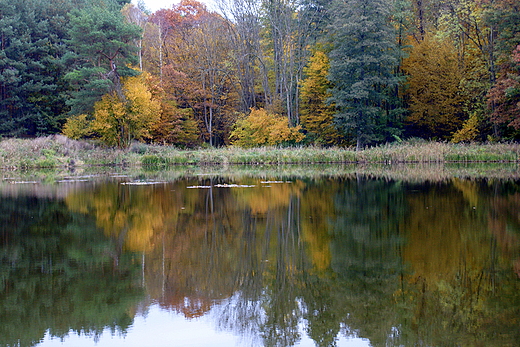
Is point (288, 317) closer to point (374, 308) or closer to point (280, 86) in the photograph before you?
point (374, 308)

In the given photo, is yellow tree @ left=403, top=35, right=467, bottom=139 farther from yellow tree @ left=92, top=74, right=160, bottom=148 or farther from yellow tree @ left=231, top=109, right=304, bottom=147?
yellow tree @ left=92, top=74, right=160, bottom=148

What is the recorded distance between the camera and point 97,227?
9.70 m

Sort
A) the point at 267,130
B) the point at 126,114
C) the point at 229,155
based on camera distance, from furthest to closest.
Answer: the point at 267,130, the point at 126,114, the point at 229,155

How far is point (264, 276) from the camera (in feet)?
19.6

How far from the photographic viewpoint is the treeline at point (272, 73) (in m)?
34.8

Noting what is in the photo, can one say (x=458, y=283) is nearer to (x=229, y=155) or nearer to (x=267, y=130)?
(x=229, y=155)

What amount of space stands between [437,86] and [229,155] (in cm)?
1672

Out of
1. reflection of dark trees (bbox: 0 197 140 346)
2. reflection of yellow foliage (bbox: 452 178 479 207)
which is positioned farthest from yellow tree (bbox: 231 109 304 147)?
reflection of dark trees (bbox: 0 197 140 346)

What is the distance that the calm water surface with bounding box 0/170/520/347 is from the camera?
14.5ft

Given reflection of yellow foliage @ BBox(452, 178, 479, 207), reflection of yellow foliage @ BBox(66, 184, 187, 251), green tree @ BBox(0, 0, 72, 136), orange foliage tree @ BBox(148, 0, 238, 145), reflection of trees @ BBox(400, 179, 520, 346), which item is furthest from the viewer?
orange foliage tree @ BBox(148, 0, 238, 145)

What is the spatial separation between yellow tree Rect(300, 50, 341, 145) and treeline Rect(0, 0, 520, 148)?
0.11m

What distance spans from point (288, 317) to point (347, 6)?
3306 centimetres

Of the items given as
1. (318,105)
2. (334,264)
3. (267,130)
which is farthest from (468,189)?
(318,105)

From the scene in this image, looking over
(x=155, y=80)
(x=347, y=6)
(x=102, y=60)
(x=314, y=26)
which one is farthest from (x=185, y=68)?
(x=347, y=6)
